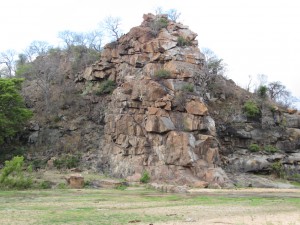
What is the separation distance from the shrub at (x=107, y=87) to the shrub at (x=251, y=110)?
1878 centimetres

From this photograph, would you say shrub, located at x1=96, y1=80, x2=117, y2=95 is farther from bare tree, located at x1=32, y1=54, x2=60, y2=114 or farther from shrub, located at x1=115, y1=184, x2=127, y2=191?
shrub, located at x1=115, y1=184, x2=127, y2=191

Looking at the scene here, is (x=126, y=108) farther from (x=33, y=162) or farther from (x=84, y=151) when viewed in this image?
(x=33, y=162)

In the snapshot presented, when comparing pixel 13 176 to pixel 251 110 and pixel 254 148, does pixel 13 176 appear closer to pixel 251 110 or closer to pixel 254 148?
pixel 254 148

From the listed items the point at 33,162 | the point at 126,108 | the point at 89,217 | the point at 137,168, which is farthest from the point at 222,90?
the point at 89,217

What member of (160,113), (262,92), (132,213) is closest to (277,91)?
(262,92)

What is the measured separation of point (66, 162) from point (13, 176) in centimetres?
1320

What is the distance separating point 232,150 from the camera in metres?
52.8

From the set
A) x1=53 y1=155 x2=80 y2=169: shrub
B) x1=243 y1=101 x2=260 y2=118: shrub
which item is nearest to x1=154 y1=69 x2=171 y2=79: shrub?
x1=243 y1=101 x2=260 y2=118: shrub

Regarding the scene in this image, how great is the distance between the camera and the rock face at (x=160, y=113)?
143ft

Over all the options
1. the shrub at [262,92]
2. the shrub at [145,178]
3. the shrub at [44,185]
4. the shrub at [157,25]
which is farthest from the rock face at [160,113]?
the shrub at [262,92]

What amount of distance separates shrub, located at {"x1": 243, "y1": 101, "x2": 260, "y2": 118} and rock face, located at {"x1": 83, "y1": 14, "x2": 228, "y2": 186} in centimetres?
865

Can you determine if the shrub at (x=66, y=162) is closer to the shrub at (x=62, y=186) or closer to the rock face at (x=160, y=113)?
the rock face at (x=160, y=113)

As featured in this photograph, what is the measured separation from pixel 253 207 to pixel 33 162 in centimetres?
3120

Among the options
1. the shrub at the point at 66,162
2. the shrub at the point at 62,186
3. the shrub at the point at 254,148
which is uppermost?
the shrub at the point at 254,148
